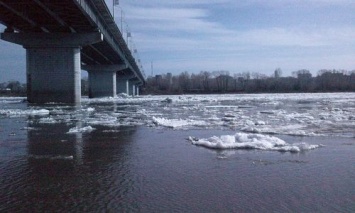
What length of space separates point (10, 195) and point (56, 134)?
676 centimetres

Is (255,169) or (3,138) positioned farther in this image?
(3,138)

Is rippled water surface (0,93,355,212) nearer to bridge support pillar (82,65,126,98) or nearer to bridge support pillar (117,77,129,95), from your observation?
bridge support pillar (82,65,126,98)

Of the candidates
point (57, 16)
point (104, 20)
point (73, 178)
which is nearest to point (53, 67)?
point (104, 20)

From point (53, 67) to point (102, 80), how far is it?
33.6 m

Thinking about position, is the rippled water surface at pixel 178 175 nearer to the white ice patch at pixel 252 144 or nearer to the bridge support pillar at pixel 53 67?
the white ice patch at pixel 252 144

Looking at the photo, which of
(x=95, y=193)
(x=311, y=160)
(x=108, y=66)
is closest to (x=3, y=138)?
(x=95, y=193)

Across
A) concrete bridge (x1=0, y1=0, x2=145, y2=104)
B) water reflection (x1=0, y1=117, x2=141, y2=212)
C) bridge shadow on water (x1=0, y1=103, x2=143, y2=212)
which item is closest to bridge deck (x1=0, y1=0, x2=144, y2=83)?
concrete bridge (x1=0, y1=0, x2=145, y2=104)

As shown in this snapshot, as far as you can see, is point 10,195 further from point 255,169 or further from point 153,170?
point 255,169

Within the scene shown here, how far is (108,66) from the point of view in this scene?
69.9m

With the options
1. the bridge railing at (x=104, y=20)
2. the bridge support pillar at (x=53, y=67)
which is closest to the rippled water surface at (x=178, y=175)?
the bridge railing at (x=104, y=20)

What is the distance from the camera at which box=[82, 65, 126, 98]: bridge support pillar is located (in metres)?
69.6

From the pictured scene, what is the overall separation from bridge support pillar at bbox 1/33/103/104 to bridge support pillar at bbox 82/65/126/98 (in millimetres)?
31505

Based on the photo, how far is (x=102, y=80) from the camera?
70.8 m

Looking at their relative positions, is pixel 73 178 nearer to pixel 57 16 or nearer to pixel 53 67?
pixel 57 16
